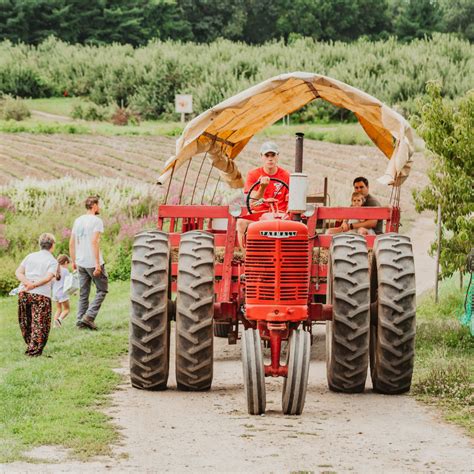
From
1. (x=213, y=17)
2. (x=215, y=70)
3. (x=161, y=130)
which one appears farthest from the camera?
(x=213, y=17)

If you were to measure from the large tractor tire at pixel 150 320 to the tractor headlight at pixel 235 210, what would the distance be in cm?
76

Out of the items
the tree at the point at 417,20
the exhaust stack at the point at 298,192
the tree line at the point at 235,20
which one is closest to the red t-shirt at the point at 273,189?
the exhaust stack at the point at 298,192

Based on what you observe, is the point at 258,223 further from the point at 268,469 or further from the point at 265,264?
the point at 268,469

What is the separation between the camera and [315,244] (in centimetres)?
1258

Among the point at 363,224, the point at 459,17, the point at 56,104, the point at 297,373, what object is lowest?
the point at 297,373

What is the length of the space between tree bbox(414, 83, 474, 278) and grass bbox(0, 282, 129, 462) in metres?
4.63

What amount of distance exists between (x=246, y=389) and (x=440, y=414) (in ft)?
5.81

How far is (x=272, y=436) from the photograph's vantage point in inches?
374

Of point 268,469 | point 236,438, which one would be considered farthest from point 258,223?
point 268,469

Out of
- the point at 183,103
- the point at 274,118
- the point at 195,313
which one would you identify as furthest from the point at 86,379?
the point at 183,103

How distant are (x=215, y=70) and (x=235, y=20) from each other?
27235mm

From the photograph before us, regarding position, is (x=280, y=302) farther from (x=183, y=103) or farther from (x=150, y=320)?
(x=183, y=103)

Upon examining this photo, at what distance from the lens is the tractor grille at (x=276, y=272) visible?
10.7m

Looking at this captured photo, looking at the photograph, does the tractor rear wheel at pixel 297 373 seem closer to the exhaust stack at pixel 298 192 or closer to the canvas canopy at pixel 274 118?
the exhaust stack at pixel 298 192
